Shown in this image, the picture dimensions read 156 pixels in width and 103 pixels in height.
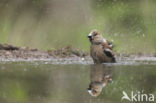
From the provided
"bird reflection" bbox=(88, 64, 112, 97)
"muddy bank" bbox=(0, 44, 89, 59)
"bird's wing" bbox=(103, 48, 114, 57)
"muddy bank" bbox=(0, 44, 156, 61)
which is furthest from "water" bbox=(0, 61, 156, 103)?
"muddy bank" bbox=(0, 44, 89, 59)

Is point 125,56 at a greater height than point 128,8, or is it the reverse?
point 128,8

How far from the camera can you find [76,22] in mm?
19672

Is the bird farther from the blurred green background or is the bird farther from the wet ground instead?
the blurred green background

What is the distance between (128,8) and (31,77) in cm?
1055

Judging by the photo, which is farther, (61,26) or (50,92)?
(61,26)

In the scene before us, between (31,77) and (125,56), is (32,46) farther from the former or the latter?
(31,77)

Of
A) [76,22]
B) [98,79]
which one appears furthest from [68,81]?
[76,22]

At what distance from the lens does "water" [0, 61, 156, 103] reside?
6961 millimetres

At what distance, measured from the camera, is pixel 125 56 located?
14531 millimetres

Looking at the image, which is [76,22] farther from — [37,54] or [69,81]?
[69,81]

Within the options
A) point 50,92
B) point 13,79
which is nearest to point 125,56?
point 13,79

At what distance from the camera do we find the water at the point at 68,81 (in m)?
6.96

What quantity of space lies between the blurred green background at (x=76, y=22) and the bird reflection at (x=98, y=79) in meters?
7.09

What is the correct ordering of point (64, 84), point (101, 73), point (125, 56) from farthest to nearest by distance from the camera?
point (125, 56) < point (101, 73) < point (64, 84)
